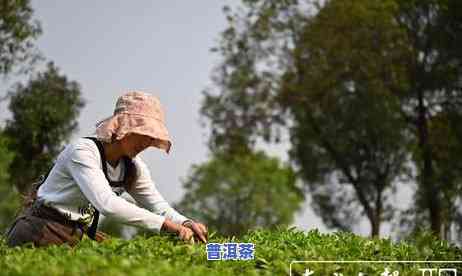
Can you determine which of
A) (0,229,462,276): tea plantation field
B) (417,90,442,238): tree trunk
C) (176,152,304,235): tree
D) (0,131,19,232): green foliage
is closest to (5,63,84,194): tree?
(0,131,19,232): green foliage

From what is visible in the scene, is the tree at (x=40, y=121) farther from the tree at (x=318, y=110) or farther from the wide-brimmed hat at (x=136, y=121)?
the wide-brimmed hat at (x=136, y=121)

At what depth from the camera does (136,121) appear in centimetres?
538

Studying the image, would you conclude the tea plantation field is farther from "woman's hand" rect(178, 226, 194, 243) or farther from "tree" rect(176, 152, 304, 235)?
"tree" rect(176, 152, 304, 235)

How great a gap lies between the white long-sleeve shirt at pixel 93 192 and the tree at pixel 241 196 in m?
37.6

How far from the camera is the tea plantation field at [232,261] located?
3953 mm

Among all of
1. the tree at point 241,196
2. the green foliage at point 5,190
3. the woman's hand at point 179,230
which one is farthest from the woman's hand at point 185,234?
the tree at point 241,196

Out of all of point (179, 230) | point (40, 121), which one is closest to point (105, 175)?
point (179, 230)

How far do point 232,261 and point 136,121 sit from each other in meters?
1.05

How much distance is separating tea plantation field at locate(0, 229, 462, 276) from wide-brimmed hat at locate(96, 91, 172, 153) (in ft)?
2.07

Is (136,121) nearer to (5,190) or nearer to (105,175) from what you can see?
(105,175)

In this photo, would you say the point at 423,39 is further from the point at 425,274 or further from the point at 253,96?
the point at 425,274

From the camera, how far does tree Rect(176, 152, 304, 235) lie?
44312mm

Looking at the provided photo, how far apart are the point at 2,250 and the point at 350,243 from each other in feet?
8.37

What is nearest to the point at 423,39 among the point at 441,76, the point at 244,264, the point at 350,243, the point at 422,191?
the point at 441,76
